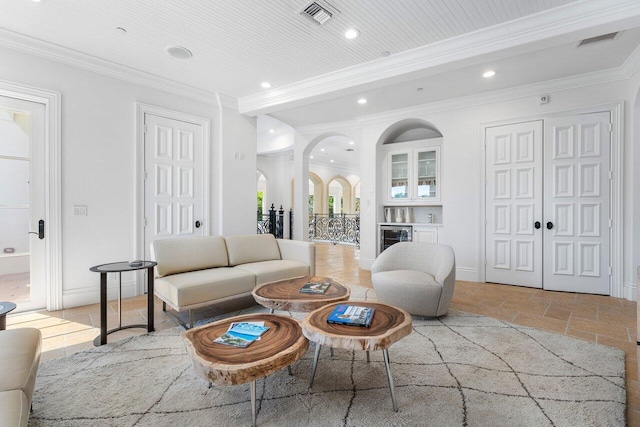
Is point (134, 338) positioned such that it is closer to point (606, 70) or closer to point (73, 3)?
point (73, 3)

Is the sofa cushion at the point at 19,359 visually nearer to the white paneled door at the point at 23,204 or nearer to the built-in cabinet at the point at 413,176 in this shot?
the white paneled door at the point at 23,204

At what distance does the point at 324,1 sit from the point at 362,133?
344cm

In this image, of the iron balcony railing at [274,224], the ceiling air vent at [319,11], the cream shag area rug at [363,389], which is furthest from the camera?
the iron balcony railing at [274,224]

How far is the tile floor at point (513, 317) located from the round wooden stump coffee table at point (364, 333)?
1.40m

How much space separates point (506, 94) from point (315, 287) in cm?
406

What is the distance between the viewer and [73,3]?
9.04ft

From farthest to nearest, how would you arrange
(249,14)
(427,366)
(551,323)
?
(551,323) < (249,14) < (427,366)

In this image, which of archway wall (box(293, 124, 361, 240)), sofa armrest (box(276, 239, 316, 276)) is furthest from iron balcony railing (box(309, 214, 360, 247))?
sofa armrest (box(276, 239, 316, 276))

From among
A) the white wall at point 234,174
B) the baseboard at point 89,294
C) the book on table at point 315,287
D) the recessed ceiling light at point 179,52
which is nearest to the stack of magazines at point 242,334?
the book on table at point 315,287

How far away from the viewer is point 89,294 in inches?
148

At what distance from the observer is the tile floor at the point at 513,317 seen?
265 cm

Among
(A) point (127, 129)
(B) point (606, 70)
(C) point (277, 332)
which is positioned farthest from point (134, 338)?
(B) point (606, 70)

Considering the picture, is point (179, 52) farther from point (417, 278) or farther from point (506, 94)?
point (506, 94)

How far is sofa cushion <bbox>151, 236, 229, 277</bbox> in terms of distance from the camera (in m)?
3.34
